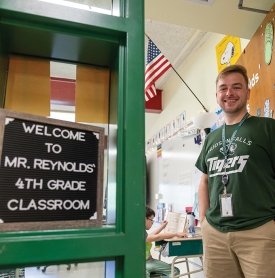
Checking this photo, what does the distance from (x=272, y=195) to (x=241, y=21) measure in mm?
1335

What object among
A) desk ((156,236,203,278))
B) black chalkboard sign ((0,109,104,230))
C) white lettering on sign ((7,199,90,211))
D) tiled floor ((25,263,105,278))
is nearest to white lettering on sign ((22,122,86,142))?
black chalkboard sign ((0,109,104,230))

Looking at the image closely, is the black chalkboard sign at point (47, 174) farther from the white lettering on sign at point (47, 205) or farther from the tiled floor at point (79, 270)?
the tiled floor at point (79, 270)

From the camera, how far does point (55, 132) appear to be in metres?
0.60

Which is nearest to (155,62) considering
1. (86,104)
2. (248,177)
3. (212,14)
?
(212,14)

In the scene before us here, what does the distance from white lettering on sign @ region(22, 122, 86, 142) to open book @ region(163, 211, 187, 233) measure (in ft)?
8.70

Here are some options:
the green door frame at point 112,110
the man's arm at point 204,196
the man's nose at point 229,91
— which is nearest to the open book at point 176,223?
the man's arm at point 204,196

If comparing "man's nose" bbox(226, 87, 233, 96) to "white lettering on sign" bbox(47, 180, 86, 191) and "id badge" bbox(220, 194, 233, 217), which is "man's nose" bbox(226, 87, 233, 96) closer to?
"id badge" bbox(220, 194, 233, 217)

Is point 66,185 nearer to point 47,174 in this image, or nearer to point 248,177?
point 47,174

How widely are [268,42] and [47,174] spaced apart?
1.67 meters

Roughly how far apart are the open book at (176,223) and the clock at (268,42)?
1900 millimetres

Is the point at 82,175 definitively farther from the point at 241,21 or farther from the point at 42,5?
the point at 241,21

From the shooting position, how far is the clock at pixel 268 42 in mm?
1747

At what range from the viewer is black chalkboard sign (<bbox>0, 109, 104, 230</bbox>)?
54 cm

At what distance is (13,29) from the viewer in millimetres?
622
